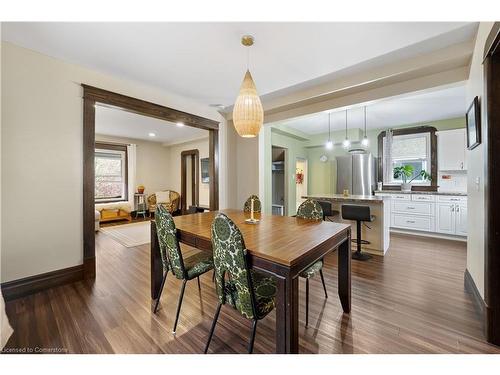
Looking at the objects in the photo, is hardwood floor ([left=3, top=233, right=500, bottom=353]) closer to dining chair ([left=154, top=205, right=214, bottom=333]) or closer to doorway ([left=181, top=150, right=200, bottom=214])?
dining chair ([left=154, top=205, right=214, bottom=333])

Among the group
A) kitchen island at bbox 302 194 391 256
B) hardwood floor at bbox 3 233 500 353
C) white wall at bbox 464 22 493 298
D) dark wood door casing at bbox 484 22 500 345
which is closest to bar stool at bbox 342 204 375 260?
kitchen island at bbox 302 194 391 256

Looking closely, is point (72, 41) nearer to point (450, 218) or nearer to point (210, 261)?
point (210, 261)

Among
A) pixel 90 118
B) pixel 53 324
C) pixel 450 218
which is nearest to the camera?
pixel 53 324

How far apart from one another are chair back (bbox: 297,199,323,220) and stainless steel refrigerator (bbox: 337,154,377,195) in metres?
3.53

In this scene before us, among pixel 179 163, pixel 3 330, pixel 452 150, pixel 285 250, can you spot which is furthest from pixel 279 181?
pixel 3 330

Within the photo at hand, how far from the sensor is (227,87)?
10.1 feet

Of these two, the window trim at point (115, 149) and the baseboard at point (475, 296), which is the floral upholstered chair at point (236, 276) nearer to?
the baseboard at point (475, 296)

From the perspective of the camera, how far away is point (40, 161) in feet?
7.32

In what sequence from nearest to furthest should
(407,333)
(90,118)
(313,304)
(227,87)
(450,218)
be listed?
1. (407,333)
2. (313,304)
3. (90,118)
4. (227,87)
5. (450,218)

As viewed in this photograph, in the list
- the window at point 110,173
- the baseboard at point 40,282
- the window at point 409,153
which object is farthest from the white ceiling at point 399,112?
the window at point 110,173

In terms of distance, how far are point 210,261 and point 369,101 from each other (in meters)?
2.88

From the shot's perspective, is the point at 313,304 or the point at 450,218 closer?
the point at 313,304

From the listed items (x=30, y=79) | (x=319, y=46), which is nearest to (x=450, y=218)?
(x=319, y=46)

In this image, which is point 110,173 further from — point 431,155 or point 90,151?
point 431,155
